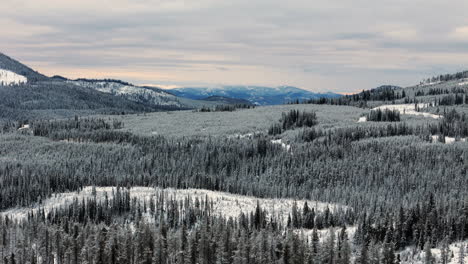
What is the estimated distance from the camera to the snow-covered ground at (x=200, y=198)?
466 ft

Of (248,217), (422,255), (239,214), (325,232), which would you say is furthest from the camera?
(239,214)

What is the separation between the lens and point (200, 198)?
153 meters

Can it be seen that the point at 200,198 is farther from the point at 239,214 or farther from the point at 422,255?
the point at 422,255

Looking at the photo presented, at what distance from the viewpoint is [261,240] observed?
105 m

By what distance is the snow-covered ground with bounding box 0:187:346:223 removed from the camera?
142 metres

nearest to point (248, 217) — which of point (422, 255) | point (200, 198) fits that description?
point (200, 198)

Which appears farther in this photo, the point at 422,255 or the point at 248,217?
the point at 248,217

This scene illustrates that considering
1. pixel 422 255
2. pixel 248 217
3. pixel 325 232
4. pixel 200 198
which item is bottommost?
pixel 325 232

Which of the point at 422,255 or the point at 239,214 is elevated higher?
the point at 239,214

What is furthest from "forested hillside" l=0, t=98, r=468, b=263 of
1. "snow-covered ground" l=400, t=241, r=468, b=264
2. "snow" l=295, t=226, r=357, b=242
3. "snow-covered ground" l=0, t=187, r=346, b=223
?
"snow-covered ground" l=0, t=187, r=346, b=223

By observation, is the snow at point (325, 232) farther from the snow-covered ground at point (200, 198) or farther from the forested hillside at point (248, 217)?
the snow-covered ground at point (200, 198)

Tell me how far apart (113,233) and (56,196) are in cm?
5990

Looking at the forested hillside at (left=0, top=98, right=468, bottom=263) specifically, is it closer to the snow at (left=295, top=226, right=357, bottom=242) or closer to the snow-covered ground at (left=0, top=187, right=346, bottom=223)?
the snow at (left=295, top=226, right=357, bottom=242)

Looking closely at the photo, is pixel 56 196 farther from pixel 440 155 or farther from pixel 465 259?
pixel 440 155
